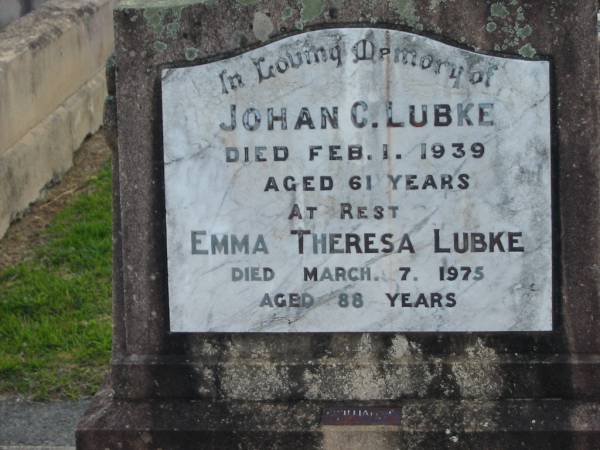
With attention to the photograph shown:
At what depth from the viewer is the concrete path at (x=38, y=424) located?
4668mm

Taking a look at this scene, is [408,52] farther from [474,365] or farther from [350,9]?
[474,365]

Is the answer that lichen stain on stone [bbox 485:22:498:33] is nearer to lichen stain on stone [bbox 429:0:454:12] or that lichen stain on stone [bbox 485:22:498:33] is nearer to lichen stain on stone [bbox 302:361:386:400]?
lichen stain on stone [bbox 429:0:454:12]

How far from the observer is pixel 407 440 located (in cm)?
388

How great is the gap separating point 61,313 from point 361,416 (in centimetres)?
218

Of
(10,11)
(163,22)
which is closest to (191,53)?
(163,22)

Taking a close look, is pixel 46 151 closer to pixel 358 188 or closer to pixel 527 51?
pixel 358 188

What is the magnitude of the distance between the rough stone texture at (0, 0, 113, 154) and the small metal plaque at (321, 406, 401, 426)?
10.2ft

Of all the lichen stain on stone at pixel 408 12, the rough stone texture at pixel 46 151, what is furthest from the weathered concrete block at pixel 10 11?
the lichen stain on stone at pixel 408 12

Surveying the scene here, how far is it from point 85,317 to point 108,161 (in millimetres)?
2198

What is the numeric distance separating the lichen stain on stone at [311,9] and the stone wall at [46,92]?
2944mm

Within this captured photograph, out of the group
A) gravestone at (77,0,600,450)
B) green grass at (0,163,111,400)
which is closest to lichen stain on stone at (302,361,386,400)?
gravestone at (77,0,600,450)

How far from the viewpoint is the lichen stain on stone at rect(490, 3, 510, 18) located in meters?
3.75

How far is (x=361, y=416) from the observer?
3920mm

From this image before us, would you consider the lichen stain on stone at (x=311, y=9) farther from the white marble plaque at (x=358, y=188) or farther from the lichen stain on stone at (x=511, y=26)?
the lichen stain on stone at (x=511, y=26)
